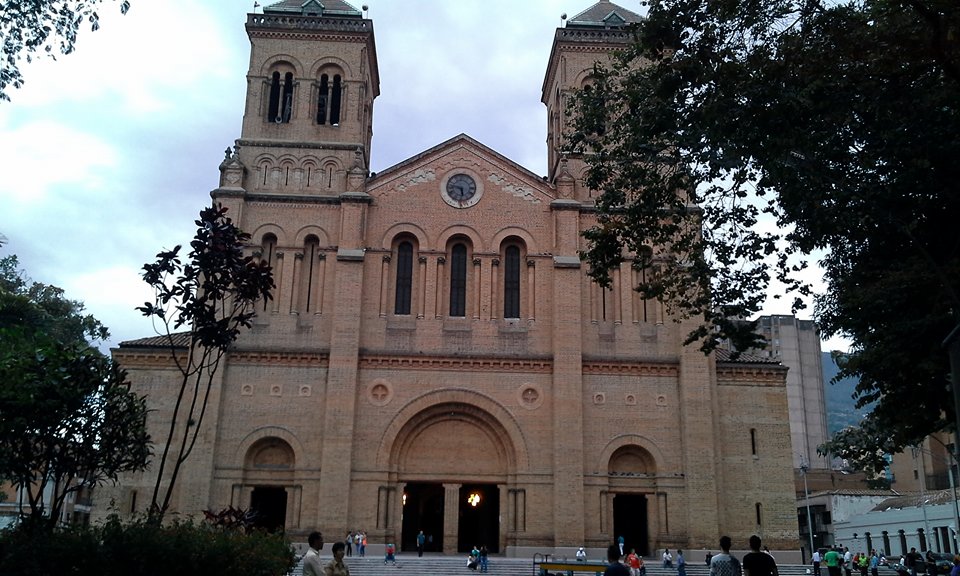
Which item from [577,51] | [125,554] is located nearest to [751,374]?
[577,51]

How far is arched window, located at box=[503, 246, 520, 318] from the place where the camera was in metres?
33.8

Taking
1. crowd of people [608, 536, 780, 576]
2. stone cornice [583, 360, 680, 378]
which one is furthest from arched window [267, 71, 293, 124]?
crowd of people [608, 536, 780, 576]

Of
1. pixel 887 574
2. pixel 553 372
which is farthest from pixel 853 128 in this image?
pixel 887 574

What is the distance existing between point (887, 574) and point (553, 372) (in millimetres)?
16944

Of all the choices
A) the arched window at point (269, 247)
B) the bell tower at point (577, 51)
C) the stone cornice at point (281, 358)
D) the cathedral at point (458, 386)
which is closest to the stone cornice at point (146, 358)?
the cathedral at point (458, 386)

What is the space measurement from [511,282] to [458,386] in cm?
484

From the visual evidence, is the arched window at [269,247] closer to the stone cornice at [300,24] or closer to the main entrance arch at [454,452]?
the main entrance arch at [454,452]

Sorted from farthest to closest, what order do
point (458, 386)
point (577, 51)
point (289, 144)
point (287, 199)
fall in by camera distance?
1. point (577, 51)
2. point (289, 144)
3. point (287, 199)
4. point (458, 386)

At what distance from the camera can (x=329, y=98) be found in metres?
37.3

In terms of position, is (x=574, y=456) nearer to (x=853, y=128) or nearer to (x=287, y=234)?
(x=287, y=234)

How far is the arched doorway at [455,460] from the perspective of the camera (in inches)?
1260

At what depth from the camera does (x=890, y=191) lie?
1543 centimetres

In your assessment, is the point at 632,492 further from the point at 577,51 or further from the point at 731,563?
the point at 731,563

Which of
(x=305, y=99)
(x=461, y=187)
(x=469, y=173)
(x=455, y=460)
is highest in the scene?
(x=305, y=99)
